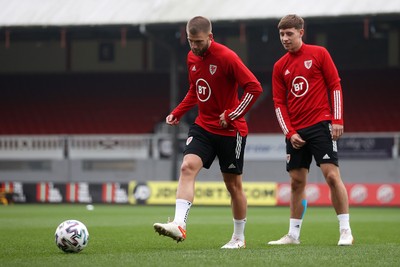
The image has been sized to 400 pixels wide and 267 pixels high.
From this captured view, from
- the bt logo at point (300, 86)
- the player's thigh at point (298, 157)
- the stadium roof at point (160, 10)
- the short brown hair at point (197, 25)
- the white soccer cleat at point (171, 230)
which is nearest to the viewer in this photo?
the white soccer cleat at point (171, 230)

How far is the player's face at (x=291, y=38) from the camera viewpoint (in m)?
8.94

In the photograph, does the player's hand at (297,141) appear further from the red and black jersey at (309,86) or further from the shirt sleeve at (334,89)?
the shirt sleeve at (334,89)

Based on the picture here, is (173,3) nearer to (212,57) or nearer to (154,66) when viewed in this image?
(154,66)

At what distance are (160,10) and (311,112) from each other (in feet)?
57.5

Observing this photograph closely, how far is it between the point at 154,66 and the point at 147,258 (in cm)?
2545

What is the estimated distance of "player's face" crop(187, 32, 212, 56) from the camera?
8.26 metres

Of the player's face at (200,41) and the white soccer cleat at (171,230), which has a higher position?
the player's face at (200,41)

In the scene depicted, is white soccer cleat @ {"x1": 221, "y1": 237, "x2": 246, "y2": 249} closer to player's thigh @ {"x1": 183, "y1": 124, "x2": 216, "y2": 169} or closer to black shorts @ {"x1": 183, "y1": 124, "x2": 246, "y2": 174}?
black shorts @ {"x1": 183, "y1": 124, "x2": 246, "y2": 174}

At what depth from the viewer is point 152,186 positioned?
2562 centimetres

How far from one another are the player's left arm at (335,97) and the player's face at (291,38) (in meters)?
0.30

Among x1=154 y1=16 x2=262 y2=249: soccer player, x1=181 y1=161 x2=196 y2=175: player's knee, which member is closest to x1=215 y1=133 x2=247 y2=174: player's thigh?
x1=154 y1=16 x2=262 y2=249: soccer player

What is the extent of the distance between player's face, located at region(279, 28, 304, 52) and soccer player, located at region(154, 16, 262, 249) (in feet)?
2.05

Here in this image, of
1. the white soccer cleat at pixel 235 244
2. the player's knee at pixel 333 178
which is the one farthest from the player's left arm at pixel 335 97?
the white soccer cleat at pixel 235 244

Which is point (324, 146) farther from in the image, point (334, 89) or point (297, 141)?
point (334, 89)
